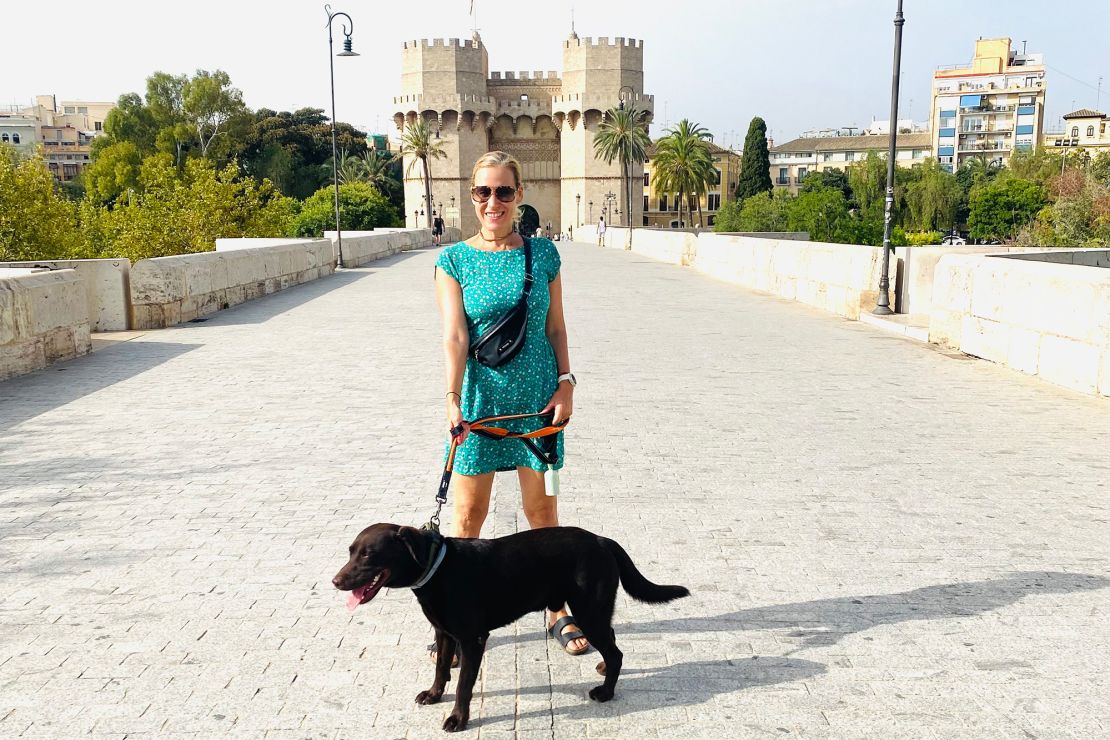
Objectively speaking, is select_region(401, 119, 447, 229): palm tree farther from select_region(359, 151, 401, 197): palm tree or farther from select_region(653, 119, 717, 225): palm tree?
select_region(653, 119, 717, 225): palm tree

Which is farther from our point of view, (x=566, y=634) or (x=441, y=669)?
(x=566, y=634)

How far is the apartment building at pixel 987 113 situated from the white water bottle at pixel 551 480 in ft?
392

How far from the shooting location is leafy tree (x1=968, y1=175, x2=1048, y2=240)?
73.3 m

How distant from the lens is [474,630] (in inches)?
107

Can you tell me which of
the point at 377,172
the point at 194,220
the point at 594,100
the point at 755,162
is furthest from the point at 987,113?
the point at 194,220

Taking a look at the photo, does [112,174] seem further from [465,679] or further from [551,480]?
[465,679]

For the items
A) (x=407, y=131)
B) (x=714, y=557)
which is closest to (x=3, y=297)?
(x=714, y=557)

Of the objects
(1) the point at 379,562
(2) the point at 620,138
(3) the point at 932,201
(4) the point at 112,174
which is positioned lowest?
(1) the point at 379,562

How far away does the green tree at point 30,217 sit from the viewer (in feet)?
71.4

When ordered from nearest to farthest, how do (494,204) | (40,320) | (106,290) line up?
(494,204) < (40,320) < (106,290)

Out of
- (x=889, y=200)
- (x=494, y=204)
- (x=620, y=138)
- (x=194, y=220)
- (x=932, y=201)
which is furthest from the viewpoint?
(x=932, y=201)

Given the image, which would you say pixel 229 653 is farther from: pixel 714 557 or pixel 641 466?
pixel 641 466

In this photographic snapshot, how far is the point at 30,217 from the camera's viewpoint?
73.4ft

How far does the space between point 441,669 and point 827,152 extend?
403 feet
